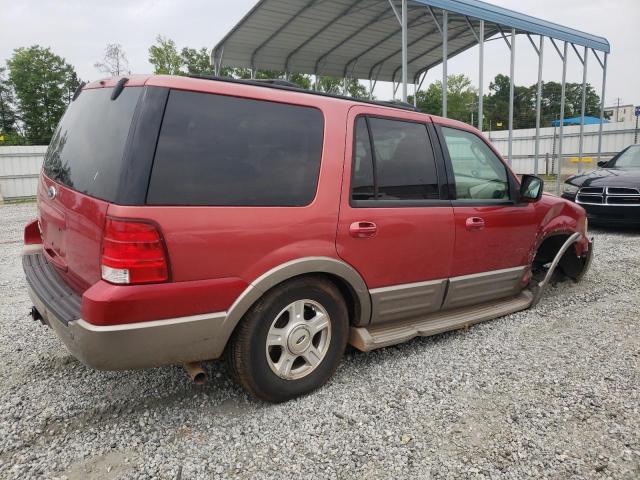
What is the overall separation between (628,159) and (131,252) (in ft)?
33.5

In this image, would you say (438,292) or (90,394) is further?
(438,292)

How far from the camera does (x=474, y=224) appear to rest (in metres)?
3.52

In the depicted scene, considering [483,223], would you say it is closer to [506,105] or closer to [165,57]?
[165,57]

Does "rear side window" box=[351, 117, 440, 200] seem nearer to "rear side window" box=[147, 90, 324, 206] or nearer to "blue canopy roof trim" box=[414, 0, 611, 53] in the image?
"rear side window" box=[147, 90, 324, 206]

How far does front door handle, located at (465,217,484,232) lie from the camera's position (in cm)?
349

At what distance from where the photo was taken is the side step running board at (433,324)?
10.0 ft

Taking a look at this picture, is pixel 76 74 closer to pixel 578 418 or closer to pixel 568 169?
pixel 568 169

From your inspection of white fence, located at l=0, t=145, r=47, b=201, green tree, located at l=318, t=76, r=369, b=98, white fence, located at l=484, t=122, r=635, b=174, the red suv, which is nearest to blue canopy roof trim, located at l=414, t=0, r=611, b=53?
green tree, located at l=318, t=76, r=369, b=98

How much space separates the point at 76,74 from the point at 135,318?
5939 cm

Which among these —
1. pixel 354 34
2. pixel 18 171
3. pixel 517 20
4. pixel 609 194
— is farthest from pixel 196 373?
pixel 18 171

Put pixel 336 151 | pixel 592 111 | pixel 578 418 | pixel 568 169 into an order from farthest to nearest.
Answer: pixel 592 111 < pixel 568 169 < pixel 336 151 < pixel 578 418

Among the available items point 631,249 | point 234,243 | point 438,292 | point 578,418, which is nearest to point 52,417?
point 234,243

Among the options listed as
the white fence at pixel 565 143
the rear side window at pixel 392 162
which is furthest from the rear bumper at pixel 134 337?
the white fence at pixel 565 143

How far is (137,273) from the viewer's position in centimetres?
216
